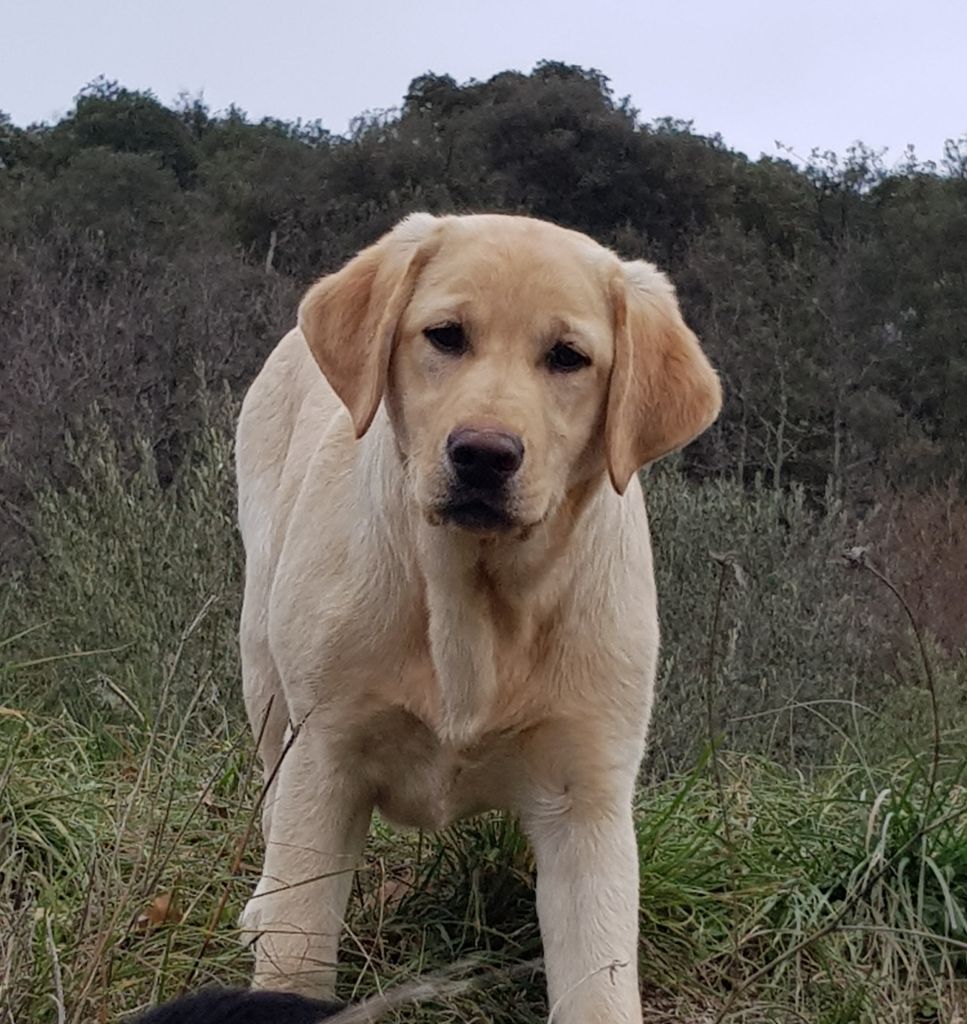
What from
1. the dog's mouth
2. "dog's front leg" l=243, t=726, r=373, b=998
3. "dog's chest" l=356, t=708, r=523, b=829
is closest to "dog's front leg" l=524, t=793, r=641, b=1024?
"dog's chest" l=356, t=708, r=523, b=829

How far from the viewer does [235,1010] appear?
202 centimetres

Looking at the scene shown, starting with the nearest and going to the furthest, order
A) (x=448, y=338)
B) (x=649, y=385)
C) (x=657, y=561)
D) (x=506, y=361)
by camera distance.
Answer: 1. (x=506, y=361)
2. (x=448, y=338)
3. (x=649, y=385)
4. (x=657, y=561)

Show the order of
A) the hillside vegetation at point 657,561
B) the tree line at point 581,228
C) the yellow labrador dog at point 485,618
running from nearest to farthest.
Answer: the yellow labrador dog at point 485,618, the hillside vegetation at point 657,561, the tree line at point 581,228

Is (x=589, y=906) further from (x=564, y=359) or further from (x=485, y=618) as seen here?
(x=564, y=359)

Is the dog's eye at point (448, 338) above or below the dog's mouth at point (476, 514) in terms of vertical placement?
above

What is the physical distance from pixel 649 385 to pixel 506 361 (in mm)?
349

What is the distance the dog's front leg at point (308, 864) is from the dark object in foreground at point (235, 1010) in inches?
38.1

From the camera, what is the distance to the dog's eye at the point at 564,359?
3.00 metres

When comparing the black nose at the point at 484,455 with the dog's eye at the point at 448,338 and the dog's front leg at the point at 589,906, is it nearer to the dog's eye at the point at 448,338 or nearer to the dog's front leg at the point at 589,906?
the dog's eye at the point at 448,338

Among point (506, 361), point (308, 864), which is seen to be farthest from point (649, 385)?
point (308, 864)

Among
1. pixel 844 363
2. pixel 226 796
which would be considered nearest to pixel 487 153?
pixel 844 363

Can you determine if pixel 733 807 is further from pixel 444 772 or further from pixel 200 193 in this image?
pixel 200 193

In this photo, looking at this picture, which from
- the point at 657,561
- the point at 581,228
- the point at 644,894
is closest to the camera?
the point at 644,894

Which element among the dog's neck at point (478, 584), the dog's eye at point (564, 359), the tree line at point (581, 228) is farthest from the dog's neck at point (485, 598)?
the tree line at point (581, 228)
